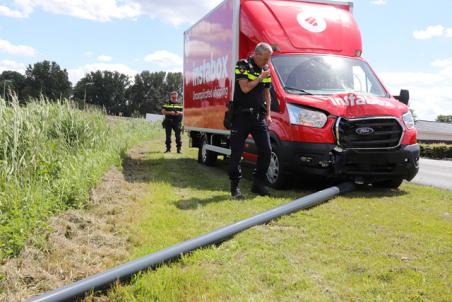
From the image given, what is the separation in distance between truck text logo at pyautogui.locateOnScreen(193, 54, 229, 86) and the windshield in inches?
62.3

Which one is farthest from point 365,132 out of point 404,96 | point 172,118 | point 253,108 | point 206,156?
point 172,118

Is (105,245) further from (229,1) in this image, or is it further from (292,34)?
(229,1)

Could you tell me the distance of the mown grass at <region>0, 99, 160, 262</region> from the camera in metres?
3.84

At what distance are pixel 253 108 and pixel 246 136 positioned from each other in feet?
1.34

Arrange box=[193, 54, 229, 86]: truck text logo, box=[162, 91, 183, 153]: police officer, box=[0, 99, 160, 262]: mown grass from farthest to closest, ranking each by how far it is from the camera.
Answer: box=[162, 91, 183, 153]: police officer → box=[193, 54, 229, 86]: truck text logo → box=[0, 99, 160, 262]: mown grass

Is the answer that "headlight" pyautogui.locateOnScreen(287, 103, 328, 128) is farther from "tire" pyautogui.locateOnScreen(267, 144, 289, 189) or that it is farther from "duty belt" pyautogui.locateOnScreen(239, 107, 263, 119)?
"duty belt" pyautogui.locateOnScreen(239, 107, 263, 119)

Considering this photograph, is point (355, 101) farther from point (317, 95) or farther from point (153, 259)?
point (153, 259)

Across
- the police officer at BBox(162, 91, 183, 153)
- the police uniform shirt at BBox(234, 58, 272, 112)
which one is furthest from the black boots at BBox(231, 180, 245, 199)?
the police officer at BBox(162, 91, 183, 153)

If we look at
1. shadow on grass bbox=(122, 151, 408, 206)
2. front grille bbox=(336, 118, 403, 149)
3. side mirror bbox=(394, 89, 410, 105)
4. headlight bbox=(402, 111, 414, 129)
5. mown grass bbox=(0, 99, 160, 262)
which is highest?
side mirror bbox=(394, 89, 410, 105)

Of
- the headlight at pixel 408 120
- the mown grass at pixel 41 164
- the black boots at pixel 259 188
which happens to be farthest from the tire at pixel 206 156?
the headlight at pixel 408 120

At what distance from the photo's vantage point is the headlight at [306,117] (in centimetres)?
625

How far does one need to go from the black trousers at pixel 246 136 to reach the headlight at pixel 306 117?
54 cm

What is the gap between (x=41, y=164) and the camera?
5348mm

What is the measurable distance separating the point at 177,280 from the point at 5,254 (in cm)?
132
